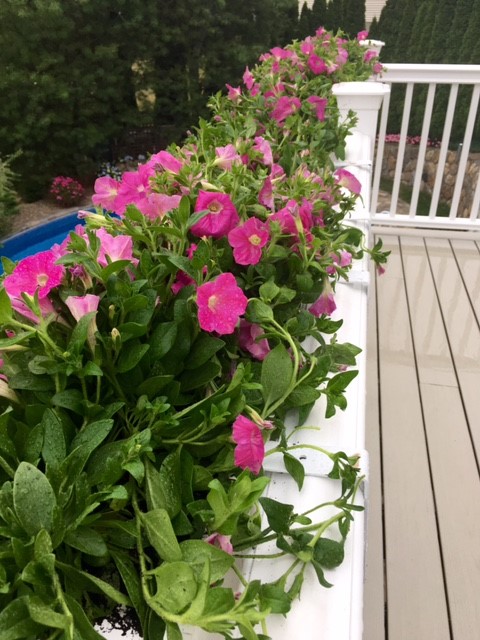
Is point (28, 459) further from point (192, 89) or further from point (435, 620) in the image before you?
point (192, 89)

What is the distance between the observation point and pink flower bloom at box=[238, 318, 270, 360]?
2.27ft

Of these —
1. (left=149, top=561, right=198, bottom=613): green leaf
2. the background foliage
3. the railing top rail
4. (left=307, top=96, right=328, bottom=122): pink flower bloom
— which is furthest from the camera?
the background foliage

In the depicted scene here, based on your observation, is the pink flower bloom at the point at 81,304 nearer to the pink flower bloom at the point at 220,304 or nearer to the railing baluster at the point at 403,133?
the pink flower bloom at the point at 220,304

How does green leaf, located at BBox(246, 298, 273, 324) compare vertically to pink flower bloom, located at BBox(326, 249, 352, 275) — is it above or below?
above

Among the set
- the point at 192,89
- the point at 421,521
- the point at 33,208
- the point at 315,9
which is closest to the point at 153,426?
the point at 421,521

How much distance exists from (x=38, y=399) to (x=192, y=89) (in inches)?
372

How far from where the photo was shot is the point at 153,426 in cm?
53

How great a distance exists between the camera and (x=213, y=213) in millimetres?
724

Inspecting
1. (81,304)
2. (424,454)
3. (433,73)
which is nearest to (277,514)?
(81,304)

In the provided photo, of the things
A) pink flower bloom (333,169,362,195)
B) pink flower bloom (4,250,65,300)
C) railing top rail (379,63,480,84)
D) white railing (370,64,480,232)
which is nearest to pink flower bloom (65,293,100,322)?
pink flower bloom (4,250,65,300)

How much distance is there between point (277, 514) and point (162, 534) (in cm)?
15

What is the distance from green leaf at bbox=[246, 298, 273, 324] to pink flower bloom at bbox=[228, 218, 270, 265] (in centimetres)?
6

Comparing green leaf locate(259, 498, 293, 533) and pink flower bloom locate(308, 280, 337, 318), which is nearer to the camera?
green leaf locate(259, 498, 293, 533)

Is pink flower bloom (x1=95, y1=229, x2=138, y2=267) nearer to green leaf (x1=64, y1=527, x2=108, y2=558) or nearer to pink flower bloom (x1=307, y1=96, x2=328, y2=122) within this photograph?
green leaf (x1=64, y1=527, x2=108, y2=558)
